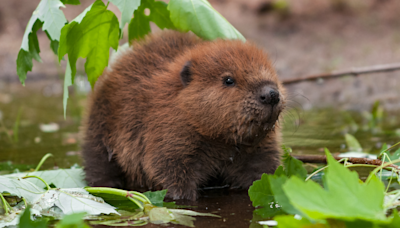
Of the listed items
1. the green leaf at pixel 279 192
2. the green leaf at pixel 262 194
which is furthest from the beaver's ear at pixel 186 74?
the green leaf at pixel 279 192

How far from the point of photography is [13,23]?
1259cm

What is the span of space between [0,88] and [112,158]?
7.56 metres

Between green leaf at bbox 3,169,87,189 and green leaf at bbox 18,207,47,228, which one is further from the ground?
green leaf at bbox 3,169,87,189

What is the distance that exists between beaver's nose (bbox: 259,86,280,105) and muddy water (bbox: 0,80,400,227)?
398mm

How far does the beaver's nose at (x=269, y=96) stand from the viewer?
2.45m

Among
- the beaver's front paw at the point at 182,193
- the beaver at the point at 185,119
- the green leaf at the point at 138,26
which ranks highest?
the green leaf at the point at 138,26

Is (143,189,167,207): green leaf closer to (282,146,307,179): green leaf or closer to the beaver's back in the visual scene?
the beaver's back

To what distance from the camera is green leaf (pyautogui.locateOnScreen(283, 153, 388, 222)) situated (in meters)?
1.37

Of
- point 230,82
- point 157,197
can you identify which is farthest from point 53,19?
point 157,197

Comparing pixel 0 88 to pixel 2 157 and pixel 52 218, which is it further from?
pixel 52 218

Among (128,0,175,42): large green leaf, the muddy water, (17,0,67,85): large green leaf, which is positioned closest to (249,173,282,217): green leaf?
the muddy water

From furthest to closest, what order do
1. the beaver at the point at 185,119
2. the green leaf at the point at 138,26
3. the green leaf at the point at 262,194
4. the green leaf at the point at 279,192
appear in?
the green leaf at the point at 138,26, the beaver at the point at 185,119, the green leaf at the point at 262,194, the green leaf at the point at 279,192

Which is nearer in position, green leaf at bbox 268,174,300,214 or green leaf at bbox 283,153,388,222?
green leaf at bbox 283,153,388,222

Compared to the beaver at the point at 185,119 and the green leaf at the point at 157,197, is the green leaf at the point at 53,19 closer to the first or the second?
the beaver at the point at 185,119
